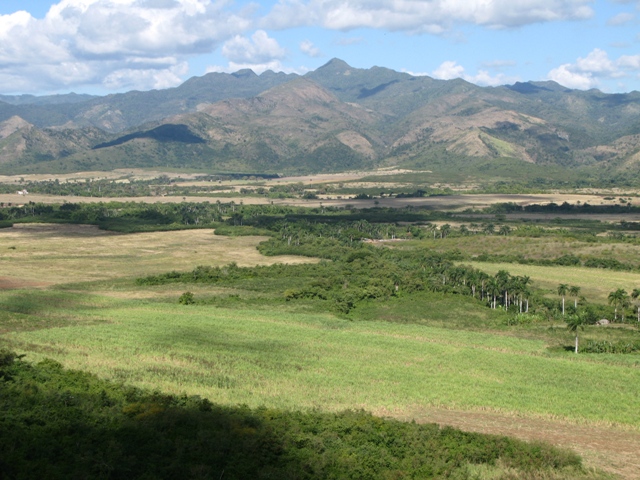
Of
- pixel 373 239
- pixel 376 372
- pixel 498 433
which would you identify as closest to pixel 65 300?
pixel 376 372

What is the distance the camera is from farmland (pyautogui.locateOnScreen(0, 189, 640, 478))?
49.5m

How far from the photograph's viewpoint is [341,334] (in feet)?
245

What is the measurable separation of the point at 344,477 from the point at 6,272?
94122 mm

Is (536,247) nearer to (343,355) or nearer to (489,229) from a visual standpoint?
(489,229)

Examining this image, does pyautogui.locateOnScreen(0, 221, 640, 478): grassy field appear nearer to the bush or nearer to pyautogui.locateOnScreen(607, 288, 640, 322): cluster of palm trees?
the bush

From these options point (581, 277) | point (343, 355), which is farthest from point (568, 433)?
point (581, 277)

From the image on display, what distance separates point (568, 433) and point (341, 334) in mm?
32326

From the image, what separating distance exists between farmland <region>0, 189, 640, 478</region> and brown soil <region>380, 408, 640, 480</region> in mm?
169

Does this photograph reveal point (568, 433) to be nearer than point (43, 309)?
Yes

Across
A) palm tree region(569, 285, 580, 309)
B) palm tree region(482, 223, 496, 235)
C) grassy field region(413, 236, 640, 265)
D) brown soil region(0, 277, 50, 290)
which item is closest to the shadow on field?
brown soil region(0, 277, 50, 290)

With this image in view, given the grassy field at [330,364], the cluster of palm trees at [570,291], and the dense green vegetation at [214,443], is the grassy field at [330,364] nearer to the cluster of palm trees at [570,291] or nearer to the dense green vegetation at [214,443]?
the dense green vegetation at [214,443]

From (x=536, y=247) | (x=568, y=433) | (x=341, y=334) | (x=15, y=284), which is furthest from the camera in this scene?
(x=536, y=247)

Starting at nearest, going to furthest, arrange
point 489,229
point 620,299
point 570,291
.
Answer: point 620,299, point 570,291, point 489,229

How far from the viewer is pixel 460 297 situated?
102m
